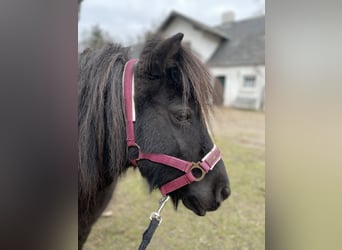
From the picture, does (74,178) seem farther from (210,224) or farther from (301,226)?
(210,224)

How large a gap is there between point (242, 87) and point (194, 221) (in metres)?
9.39

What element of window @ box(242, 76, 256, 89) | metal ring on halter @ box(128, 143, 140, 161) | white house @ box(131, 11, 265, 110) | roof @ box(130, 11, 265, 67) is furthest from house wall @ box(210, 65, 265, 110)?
metal ring on halter @ box(128, 143, 140, 161)

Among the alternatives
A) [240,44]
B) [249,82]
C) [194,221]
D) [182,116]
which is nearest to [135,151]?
[182,116]

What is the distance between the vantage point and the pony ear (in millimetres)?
1090

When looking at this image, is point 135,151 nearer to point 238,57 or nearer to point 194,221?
point 194,221

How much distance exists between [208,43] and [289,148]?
10329mm

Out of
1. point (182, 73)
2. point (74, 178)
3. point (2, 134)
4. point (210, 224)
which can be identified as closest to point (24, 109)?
point (2, 134)

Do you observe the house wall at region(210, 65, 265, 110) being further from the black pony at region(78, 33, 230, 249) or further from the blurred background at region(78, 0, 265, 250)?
the black pony at region(78, 33, 230, 249)

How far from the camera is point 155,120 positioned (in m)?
1.19

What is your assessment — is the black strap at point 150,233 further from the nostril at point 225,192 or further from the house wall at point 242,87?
the house wall at point 242,87

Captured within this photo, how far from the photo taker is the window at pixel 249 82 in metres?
10.9

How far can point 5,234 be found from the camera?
686 mm

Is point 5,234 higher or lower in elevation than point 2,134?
lower

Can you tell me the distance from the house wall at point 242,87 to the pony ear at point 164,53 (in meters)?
8.26
